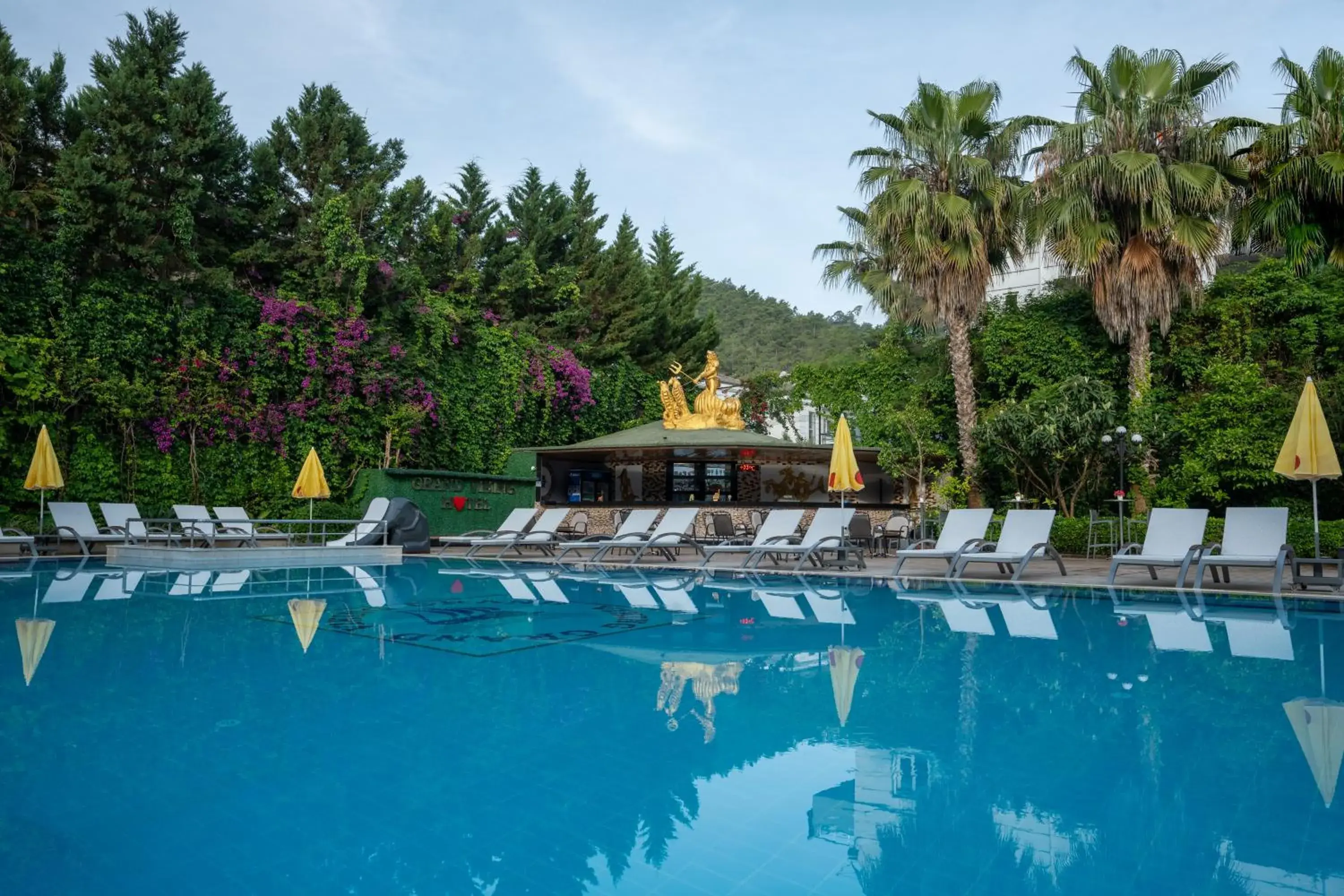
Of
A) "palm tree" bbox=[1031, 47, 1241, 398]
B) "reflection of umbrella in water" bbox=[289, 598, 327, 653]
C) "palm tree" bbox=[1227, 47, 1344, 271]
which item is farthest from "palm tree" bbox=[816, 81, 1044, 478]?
"reflection of umbrella in water" bbox=[289, 598, 327, 653]

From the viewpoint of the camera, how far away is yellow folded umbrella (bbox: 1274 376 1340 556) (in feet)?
33.0

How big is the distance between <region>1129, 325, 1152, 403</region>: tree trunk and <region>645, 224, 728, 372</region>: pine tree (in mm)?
16300

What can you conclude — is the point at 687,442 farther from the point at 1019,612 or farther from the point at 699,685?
the point at 699,685

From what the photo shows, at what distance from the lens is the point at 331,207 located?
19.8m

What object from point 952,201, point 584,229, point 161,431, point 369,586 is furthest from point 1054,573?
point 584,229

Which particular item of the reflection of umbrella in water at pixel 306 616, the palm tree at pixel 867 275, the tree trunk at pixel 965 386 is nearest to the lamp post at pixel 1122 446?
the tree trunk at pixel 965 386

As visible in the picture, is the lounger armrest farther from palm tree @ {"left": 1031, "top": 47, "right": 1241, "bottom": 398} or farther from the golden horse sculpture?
the golden horse sculpture

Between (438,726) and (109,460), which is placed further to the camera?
(109,460)

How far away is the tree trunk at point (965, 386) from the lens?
1869 cm

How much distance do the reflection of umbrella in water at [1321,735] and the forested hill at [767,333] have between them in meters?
42.0

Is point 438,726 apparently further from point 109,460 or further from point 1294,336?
point 1294,336

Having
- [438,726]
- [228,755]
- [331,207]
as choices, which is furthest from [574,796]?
[331,207]

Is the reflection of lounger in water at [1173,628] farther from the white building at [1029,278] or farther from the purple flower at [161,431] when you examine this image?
the white building at [1029,278]

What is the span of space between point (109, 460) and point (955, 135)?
57.2 ft
